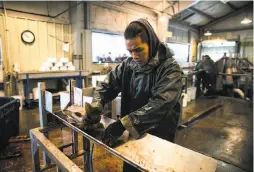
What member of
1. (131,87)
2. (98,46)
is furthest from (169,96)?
(98,46)

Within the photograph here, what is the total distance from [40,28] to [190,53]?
8006mm

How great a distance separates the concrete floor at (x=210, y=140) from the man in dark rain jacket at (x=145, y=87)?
3.63ft

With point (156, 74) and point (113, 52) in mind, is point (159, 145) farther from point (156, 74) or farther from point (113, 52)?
point (113, 52)

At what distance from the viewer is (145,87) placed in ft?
3.83

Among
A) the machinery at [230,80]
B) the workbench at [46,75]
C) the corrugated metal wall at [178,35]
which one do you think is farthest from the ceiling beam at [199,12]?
the workbench at [46,75]

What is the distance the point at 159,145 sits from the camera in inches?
34.1

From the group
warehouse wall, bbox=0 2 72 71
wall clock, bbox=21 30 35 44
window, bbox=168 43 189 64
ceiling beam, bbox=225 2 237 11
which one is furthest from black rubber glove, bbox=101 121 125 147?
ceiling beam, bbox=225 2 237 11

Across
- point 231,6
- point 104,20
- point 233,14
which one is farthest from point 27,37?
point 233,14

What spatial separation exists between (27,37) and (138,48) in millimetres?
4351

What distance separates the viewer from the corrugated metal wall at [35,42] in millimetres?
4320

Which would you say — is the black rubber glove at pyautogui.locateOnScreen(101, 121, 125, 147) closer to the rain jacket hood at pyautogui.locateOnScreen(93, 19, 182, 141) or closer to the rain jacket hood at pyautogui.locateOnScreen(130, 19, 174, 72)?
the rain jacket hood at pyautogui.locateOnScreen(93, 19, 182, 141)

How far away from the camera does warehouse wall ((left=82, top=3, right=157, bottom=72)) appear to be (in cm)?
532

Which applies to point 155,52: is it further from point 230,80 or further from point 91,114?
point 230,80

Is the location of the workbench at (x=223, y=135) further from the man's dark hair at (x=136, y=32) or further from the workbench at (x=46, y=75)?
the workbench at (x=46, y=75)
